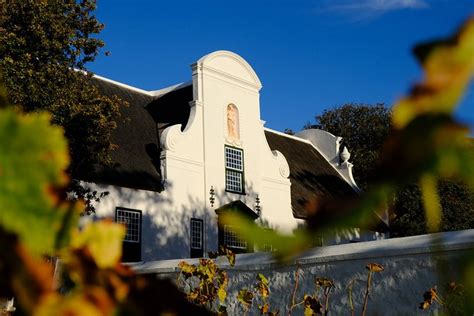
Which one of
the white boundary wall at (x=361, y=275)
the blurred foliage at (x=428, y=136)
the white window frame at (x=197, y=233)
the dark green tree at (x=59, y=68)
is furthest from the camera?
the white window frame at (x=197, y=233)

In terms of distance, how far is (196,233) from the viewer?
2103 centimetres

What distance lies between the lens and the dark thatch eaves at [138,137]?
61.5 feet

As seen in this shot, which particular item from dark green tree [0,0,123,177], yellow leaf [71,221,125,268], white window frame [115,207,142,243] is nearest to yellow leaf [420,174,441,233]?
yellow leaf [71,221,125,268]

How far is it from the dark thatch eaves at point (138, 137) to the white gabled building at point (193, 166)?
4 centimetres

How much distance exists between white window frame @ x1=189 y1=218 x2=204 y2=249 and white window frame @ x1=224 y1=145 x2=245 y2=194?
7.25ft

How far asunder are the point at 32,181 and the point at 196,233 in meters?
20.8

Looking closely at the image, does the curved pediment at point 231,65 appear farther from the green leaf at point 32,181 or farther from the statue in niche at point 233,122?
the green leaf at point 32,181

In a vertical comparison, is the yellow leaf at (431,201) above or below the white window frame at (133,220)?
below

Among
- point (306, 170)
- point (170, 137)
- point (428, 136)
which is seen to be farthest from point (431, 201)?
point (306, 170)

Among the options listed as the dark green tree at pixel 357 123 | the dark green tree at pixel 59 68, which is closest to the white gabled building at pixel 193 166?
the dark green tree at pixel 59 68

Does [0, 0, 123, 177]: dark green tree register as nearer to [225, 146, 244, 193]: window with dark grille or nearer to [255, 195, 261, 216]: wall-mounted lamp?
[225, 146, 244, 193]: window with dark grille

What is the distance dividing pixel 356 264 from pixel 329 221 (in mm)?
8165

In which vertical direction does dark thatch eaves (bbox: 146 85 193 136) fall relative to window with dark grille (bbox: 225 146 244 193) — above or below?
above

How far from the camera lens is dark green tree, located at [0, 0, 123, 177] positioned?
47.0 feet
